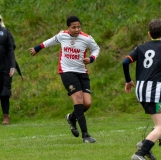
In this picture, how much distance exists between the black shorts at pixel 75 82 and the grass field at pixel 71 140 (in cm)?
80

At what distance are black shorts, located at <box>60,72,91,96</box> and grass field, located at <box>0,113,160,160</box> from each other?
2.63ft

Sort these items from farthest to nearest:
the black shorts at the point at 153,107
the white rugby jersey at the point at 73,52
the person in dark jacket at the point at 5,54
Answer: the person in dark jacket at the point at 5,54 → the white rugby jersey at the point at 73,52 → the black shorts at the point at 153,107

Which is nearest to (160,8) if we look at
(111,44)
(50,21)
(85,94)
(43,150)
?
(111,44)

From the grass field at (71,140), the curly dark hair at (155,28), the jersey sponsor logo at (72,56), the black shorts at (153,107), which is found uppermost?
the curly dark hair at (155,28)

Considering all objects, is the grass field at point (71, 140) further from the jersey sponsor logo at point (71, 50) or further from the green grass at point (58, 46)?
the jersey sponsor logo at point (71, 50)

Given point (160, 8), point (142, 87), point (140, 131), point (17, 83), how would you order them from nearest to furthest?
1. point (142, 87)
2. point (140, 131)
3. point (17, 83)
4. point (160, 8)

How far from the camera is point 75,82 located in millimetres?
10344

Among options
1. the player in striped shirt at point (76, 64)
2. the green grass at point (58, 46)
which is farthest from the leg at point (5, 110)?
the player in striped shirt at point (76, 64)

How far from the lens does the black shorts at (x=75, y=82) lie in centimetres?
1034

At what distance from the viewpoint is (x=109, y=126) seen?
1325 centimetres

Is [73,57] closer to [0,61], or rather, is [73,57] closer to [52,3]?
[0,61]

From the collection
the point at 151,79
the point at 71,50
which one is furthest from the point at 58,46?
the point at 151,79

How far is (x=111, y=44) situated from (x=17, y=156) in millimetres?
9852

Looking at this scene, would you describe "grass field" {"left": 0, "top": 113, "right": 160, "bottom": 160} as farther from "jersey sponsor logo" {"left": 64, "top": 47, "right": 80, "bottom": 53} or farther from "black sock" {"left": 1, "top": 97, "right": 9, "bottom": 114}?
"jersey sponsor logo" {"left": 64, "top": 47, "right": 80, "bottom": 53}
